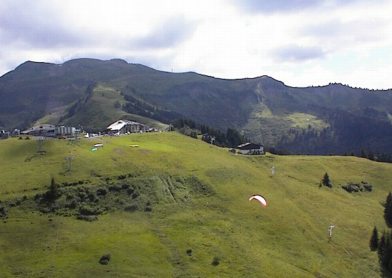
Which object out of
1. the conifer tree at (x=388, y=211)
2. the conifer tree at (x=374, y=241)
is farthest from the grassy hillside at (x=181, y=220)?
the conifer tree at (x=388, y=211)

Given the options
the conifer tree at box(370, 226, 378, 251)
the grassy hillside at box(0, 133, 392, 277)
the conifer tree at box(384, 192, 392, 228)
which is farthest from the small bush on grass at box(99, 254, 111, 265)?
the conifer tree at box(384, 192, 392, 228)

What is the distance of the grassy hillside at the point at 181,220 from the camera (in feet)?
314

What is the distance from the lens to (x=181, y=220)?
115500 mm

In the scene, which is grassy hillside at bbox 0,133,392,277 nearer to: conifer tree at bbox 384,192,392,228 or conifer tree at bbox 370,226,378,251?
conifer tree at bbox 370,226,378,251

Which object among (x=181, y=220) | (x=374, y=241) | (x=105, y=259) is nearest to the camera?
(x=105, y=259)

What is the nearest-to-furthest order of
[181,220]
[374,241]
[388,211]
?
[181,220] → [374,241] → [388,211]

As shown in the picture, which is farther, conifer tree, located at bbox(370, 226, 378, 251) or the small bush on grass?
conifer tree, located at bbox(370, 226, 378, 251)

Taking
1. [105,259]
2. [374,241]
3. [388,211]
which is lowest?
[374,241]

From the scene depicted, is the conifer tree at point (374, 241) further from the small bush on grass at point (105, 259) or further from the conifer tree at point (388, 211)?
the small bush on grass at point (105, 259)

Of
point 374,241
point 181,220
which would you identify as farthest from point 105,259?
point 374,241

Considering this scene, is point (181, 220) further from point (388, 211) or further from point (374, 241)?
point (388, 211)

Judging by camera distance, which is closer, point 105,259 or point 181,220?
point 105,259

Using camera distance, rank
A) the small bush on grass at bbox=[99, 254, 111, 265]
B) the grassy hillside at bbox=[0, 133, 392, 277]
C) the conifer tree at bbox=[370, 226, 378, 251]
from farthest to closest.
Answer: the conifer tree at bbox=[370, 226, 378, 251] → the grassy hillside at bbox=[0, 133, 392, 277] → the small bush on grass at bbox=[99, 254, 111, 265]

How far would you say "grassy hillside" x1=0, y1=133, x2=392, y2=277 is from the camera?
95562mm
